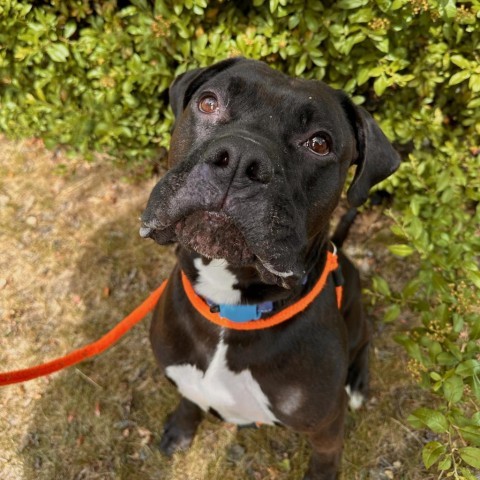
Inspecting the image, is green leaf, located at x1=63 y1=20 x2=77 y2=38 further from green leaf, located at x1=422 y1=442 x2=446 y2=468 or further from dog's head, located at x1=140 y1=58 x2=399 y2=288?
green leaf, located at x1=422 y1=442 x2=446 y2=468

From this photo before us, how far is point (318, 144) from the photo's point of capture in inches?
92.6

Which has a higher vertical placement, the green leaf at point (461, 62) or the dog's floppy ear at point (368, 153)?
the green leaf at point (461, 62)

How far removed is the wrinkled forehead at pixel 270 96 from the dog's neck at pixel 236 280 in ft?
1.89

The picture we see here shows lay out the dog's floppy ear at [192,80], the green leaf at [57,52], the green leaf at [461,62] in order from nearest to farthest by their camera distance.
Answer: the dog's floppy ear at [192,80]
the green leaf at [461,62]
the green leaf at [57,52]

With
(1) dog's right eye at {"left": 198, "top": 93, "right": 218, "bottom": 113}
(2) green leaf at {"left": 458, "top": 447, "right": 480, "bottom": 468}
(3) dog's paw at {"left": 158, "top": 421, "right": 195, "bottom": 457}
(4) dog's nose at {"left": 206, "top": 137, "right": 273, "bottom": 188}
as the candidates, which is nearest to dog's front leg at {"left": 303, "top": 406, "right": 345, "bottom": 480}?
→ (2) green leaf at {"left": 458, "top": 447, "right": 480, "bottom": 468}

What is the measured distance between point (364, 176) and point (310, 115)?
0.49 meters

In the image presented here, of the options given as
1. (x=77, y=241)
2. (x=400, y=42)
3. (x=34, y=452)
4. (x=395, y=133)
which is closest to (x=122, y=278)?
(x=77, y=241)

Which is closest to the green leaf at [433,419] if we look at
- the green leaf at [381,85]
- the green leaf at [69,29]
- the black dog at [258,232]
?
the black dog at [258,232]

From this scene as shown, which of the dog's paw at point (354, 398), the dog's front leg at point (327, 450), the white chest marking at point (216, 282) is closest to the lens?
the white chest marking at point (216, 282)

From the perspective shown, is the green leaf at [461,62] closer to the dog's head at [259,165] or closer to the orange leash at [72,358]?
the dog's head at [259,165]

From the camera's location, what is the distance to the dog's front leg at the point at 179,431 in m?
3.63

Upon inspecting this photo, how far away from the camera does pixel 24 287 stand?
14.8 feet

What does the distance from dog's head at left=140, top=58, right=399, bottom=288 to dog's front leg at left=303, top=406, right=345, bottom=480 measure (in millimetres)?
1121

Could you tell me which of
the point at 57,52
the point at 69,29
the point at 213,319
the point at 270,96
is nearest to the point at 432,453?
the point at 213,319
